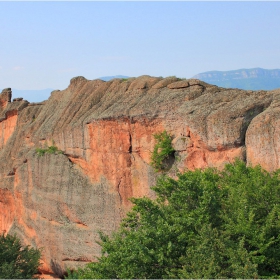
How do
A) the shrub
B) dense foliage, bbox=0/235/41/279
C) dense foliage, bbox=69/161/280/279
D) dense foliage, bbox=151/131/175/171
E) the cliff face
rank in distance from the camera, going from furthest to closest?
the shrub, dense foliage, bbox=0/235/41/279, dense foliage, bbox=151/131/175/171, the cliff face, dense foliage, bbox=69/161/280/279

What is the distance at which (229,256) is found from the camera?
11.4 m

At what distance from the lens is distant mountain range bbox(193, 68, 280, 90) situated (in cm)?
10512

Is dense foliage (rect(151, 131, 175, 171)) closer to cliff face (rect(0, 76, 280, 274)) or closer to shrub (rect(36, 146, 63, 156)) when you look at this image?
cliff face (rect(0, 76, 280, 274))

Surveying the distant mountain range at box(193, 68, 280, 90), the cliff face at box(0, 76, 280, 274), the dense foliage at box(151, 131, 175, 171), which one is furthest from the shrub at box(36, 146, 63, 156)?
the distant mountain range at box(193, 68, 280, 90)

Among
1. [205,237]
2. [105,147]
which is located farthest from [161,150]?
[205,237]

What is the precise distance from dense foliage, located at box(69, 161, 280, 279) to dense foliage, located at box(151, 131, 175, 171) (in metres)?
4.55

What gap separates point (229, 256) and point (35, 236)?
15.0 m

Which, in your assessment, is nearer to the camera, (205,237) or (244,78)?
(205,237)

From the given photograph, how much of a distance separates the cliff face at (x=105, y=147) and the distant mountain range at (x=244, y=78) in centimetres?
8258

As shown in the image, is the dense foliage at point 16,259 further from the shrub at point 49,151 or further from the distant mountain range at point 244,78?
the distant mountain range at point 244,78

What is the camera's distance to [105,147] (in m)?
20.6

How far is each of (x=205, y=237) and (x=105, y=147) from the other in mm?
9713

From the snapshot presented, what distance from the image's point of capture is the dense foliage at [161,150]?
61.1ft

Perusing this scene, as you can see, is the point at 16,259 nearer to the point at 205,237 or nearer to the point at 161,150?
the point at 161,150
